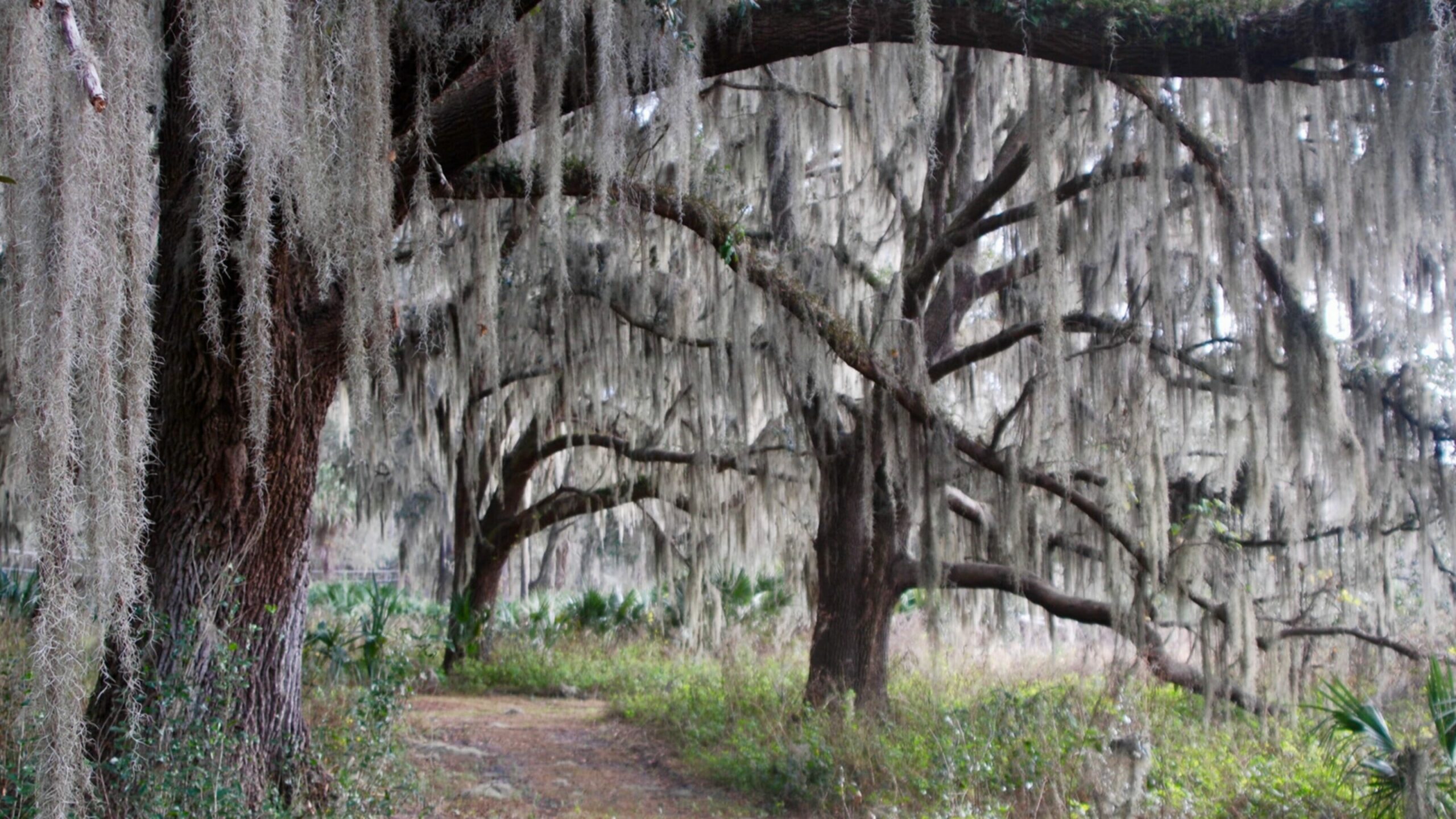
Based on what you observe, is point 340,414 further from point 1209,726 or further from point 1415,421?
point 1415,421

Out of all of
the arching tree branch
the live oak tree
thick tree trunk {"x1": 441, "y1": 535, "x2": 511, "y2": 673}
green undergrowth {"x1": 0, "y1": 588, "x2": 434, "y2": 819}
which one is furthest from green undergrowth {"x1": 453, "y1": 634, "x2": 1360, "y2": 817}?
thick tree trunk {"x1": 441, "y1": 535, "x2": 511, "y2": 673}

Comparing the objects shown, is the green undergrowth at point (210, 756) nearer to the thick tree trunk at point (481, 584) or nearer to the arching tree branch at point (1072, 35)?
the arching tree branch at point (1072, 35)

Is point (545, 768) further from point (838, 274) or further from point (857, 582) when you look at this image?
point (838, 274)

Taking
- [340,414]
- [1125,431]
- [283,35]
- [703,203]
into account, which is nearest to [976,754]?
[1125,431]

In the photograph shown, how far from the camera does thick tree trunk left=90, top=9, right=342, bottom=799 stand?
3609 mm

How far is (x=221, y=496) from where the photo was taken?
3.73m

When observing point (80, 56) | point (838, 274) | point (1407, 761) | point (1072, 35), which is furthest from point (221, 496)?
point (1407, 761)

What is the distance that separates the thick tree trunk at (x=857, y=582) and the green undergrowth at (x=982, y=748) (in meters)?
0.27

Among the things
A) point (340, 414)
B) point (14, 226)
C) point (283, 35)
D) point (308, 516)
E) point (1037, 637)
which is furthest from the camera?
point (1037, 637)

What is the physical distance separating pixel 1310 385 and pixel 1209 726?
249cm

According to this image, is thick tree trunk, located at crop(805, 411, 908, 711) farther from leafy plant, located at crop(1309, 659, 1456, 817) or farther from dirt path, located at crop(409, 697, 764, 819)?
leafy plant, located at crop(1309, 659, 1456, 817)

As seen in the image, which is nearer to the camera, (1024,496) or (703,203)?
(703,203)

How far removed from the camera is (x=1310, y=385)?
4711 millimetres

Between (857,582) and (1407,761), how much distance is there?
3398mm
